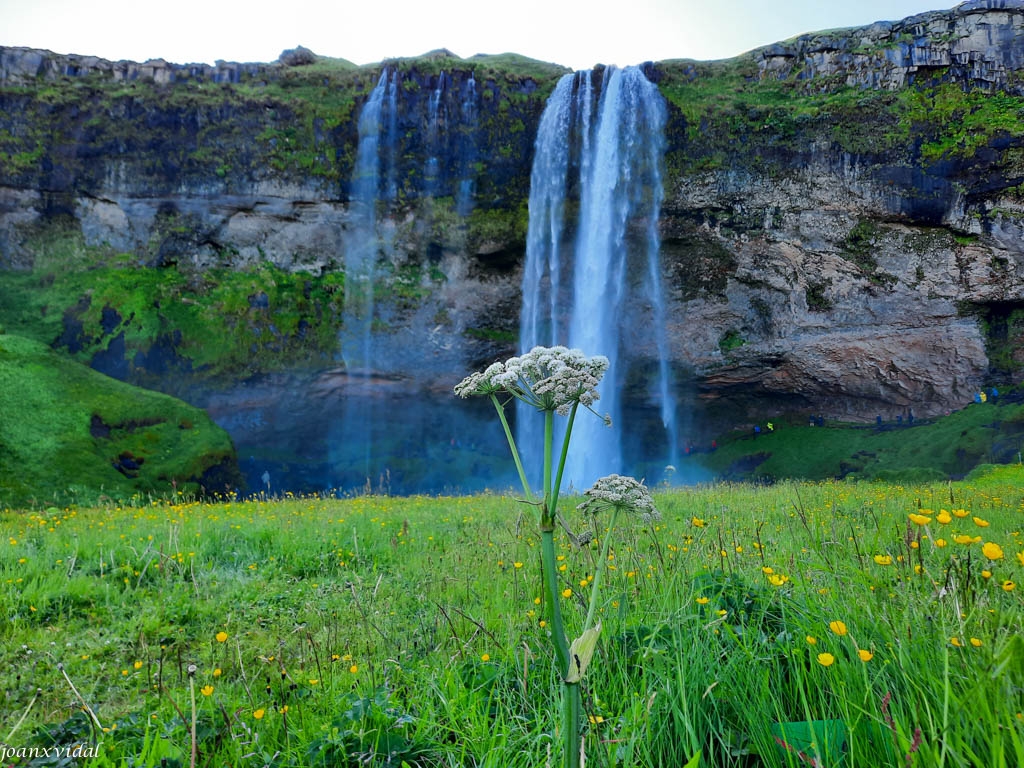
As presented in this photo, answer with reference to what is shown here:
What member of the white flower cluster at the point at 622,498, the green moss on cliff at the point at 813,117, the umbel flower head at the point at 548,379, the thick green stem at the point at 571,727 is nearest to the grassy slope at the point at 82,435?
the umbel flower head at the point at 548,379

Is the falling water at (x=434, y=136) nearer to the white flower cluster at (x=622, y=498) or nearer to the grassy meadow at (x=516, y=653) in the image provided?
the grassy meadow at (x=516, y=653)

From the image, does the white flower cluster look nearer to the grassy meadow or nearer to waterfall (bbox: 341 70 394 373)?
the grassy meadow

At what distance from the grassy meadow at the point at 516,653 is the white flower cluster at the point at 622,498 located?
1.73 ft

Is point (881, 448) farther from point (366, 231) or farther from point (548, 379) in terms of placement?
point (548, 379)

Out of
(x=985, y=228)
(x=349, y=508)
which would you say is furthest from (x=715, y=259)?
(x=349, y=508)

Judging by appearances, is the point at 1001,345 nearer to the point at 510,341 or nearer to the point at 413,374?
the point at 510,341

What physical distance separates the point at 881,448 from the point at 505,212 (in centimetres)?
1998

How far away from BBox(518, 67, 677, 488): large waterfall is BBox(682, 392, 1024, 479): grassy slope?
20.5 feet

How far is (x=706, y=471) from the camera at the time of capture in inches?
1183

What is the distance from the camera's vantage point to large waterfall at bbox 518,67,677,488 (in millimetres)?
26172

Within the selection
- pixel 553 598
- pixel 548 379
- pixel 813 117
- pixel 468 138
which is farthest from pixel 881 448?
→ pixel 553 598

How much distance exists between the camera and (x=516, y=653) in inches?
94.9

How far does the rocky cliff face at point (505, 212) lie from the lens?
23688 millimetres

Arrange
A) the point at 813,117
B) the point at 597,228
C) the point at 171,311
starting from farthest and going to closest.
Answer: the point at 171,311 → the point at 597,228 → the point at 813,117
